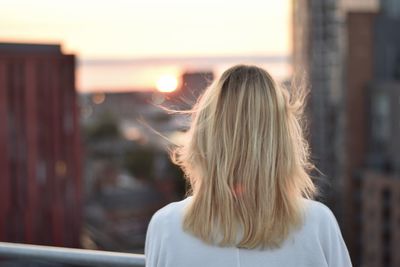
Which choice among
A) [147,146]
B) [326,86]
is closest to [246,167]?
[326,86]

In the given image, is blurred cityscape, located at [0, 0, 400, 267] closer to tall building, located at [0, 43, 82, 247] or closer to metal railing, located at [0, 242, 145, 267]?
tall building, located at [0, 43, 82, 247]

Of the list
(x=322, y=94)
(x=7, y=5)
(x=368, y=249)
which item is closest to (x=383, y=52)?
(x=322, y=94)

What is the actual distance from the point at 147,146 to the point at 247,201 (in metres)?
83.1

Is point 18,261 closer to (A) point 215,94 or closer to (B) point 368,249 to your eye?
(A) point 215,94

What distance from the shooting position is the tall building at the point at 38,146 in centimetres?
3034

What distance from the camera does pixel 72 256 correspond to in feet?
9.26

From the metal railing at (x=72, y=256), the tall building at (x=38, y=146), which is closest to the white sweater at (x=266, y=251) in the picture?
the metal railing at (x=72, y=256)

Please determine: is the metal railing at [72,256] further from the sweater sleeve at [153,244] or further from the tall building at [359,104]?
the tall building at [359,104]

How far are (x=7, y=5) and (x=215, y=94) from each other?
3631 centimetres

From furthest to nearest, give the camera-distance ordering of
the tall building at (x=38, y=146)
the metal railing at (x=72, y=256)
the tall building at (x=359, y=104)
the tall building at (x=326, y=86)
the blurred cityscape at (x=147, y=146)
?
the tall building at (x=326, y=86), the tall building at (x=359, y=104), the blurred cityscape at (x=147, y=146), the tall building at (x=38, y=146), the metal railing at (x=72, y=256)

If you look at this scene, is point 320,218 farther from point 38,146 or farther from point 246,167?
point 38,146

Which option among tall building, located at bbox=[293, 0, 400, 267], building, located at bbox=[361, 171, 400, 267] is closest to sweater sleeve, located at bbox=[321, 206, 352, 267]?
building, located at bbox=[361, 171, 400, 267]

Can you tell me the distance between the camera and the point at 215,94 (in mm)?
1884

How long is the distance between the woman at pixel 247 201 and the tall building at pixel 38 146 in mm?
29313
